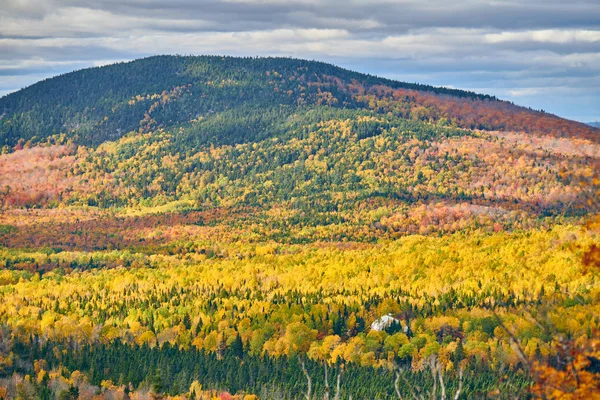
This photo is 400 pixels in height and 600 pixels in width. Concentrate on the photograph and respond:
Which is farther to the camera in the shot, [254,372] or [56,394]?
[254,372]

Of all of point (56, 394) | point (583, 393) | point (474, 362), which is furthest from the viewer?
point (474, 362)

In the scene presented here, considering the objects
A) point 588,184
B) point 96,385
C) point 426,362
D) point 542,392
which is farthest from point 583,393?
point 426,362

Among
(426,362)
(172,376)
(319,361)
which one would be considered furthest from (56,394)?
(426,362)

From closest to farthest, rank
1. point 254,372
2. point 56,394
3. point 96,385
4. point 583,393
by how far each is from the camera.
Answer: point 583,393, point 56,394, point 96,385, point 254,372

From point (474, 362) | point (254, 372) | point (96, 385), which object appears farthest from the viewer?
point (474, 362)

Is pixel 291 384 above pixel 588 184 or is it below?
below

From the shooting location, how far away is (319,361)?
19275cm

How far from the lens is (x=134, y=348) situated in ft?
636

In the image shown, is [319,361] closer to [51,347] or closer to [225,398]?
[225,398]

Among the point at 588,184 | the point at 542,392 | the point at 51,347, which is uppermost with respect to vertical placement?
the point at 588,184

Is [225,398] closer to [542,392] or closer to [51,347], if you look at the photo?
[51,347]

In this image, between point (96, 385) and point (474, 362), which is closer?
point (96, 385)

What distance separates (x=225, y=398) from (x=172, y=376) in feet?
66.3

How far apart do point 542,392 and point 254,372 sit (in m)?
136
